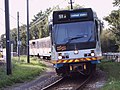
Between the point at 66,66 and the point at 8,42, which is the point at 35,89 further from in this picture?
the point at 8,42

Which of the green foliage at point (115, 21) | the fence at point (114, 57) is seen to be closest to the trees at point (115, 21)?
the green foliage at point (115, 21)

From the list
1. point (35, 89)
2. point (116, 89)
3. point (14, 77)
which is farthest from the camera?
point (14, 77)

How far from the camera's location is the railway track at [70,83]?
1888 centimetres

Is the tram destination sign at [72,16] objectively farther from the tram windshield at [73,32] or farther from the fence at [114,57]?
the fence at [114,57]

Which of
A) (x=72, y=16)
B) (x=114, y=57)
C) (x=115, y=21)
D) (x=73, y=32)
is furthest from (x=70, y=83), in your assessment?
(x=115, y=21)

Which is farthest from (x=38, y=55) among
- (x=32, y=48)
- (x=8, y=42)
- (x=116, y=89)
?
(x=116, y=89)

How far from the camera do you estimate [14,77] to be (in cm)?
2353

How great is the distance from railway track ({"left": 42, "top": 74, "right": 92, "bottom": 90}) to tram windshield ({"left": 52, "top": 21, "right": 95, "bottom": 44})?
226cm

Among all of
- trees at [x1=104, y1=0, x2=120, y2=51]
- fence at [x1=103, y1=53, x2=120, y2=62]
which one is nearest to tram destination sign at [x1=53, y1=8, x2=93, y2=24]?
fence at [x1=103, y1=53, x2=120, y2=62]

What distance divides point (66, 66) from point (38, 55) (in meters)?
41.9

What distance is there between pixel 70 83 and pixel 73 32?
2.78 metres

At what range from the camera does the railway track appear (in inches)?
743

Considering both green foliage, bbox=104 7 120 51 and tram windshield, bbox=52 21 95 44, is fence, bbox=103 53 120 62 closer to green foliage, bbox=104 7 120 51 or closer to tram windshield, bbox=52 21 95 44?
green foliage, bbox=104 7 120 51

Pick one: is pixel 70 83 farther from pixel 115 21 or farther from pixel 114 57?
pixel 115 21
